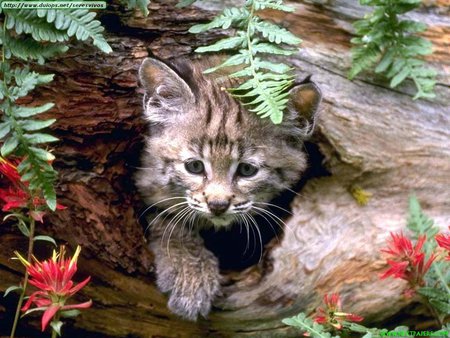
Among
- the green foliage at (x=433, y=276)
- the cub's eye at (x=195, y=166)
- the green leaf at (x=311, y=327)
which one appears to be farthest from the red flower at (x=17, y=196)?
the green foliage at (x=433, y=276)

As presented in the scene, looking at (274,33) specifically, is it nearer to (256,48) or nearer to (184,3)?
(256,48)

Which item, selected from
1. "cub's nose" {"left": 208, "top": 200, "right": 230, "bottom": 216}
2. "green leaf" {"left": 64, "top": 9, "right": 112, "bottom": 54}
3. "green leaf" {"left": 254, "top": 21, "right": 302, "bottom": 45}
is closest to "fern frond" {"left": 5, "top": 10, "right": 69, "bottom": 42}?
"green leaf" {"left": 64, "top": 9, "right": 112, "bottom": 54}

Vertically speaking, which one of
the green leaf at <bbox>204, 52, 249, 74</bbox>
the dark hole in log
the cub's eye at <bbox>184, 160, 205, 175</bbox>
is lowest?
the dark hole in log

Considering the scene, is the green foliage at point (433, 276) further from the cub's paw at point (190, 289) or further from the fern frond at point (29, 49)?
the fern frond at point (29, 49)

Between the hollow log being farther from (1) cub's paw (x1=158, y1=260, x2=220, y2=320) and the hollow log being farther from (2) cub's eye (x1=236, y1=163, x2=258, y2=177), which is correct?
(2) cub's eye (x1=236, y1=163, x2=258, y2=177)

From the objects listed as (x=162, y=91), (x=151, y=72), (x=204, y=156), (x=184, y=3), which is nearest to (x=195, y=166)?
(x=204, y=156)

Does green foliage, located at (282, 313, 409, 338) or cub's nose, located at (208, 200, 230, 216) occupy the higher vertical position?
green foliage, located at (282, 313, 409, 338)

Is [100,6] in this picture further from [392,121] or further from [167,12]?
[392,121]
